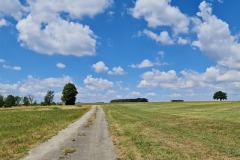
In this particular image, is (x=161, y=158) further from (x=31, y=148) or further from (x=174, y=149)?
(x=31, y=148)

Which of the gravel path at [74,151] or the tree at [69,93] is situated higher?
the tree at [69,93]

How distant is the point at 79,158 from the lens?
664 inches

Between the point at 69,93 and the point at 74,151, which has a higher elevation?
the point at 69,93

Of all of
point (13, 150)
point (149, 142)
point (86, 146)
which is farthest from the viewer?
point (149, 142)

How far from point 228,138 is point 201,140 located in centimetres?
293

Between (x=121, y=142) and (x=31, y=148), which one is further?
(x=121, y=142)

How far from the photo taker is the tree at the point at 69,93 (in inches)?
7274

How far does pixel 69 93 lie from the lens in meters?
185

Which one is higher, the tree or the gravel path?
the tree

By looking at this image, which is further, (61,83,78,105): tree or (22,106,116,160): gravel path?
(61,83,78,105): tree

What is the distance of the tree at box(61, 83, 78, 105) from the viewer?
18475 centimetres

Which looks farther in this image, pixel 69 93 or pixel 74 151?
pixel 69 93

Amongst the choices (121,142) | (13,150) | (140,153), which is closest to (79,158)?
(140,153)

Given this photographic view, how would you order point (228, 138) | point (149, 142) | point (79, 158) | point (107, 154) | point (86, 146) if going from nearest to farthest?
1. point (79, 158)
2. point (107, 154)
3. point (86, 146)
4. point (149, 142)
5. point (228, 138)
